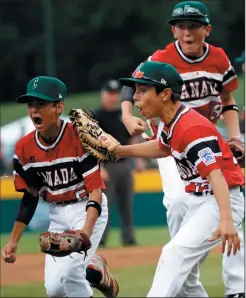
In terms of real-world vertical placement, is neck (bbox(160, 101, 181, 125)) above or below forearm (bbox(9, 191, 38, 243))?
above

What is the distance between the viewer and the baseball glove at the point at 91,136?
6.66 metres

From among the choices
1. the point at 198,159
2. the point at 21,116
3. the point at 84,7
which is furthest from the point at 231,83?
the point at 84,7

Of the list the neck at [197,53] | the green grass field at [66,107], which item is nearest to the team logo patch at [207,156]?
the neck at [197,53]

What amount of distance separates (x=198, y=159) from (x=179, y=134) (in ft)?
0.76

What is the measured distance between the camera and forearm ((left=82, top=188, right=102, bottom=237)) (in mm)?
6760

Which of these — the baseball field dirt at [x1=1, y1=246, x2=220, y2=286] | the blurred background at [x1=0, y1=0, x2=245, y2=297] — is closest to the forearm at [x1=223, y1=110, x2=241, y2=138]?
the baseball field dirt at [x1=1, y1=246, x2=220, y2=286]

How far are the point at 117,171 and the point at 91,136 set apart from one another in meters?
6.88

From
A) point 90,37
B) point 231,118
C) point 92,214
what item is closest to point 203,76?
point 231,118

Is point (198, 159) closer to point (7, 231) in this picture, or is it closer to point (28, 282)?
point (28, 282)

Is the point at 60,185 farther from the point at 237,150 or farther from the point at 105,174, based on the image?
the point at 105,174

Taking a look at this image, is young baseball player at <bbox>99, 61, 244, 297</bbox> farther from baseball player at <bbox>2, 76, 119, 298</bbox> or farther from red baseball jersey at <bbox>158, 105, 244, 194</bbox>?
baseball player at <bbox>2, 76, 119, 298</bbox>

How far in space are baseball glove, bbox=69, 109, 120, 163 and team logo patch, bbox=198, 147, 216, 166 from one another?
2.70 feet

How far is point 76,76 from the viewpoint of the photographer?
2770 cm

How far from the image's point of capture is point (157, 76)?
6309 mm
